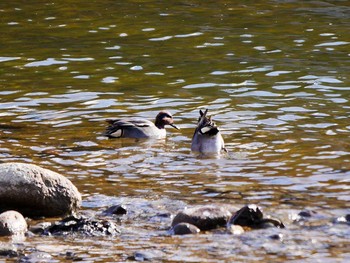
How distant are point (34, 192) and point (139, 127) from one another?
4484 millimetres

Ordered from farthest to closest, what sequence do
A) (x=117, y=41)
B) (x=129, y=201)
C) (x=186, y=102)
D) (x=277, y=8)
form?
(x=277, y=8), (x=117, y=41), (x=186, y=102), (x=129, y=201)

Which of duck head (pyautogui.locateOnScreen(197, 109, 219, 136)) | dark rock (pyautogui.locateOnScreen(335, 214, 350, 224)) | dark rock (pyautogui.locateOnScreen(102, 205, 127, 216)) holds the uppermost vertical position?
dark rock (pyautogui.locateOnScreen(335, 214, 350, 224))

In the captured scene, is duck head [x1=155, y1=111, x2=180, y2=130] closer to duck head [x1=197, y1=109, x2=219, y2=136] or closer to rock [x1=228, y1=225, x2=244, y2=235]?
duck head [x1=197, y1=109, x2=219, y2=136]

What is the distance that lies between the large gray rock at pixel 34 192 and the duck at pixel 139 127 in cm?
402

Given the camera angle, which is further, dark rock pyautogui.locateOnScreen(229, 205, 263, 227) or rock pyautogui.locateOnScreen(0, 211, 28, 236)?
dark rock pyautogui.locateOnScreen(229, 205, 263, 227)

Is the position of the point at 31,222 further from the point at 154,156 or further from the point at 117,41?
the point at 117,41

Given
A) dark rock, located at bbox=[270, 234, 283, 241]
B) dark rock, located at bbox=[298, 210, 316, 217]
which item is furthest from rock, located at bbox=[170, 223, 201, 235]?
dark rock, located at bbox=[298, 210, 316, 217]

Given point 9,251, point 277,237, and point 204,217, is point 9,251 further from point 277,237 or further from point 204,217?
point 277,237

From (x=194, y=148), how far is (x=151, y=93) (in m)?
4.01

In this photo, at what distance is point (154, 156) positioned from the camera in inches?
495

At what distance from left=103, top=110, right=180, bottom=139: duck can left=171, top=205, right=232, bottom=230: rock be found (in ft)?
15.6

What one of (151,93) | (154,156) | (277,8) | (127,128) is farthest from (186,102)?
(277,8)

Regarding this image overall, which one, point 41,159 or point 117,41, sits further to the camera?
point 117,41

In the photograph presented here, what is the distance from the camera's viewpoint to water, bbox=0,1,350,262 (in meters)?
8.58
